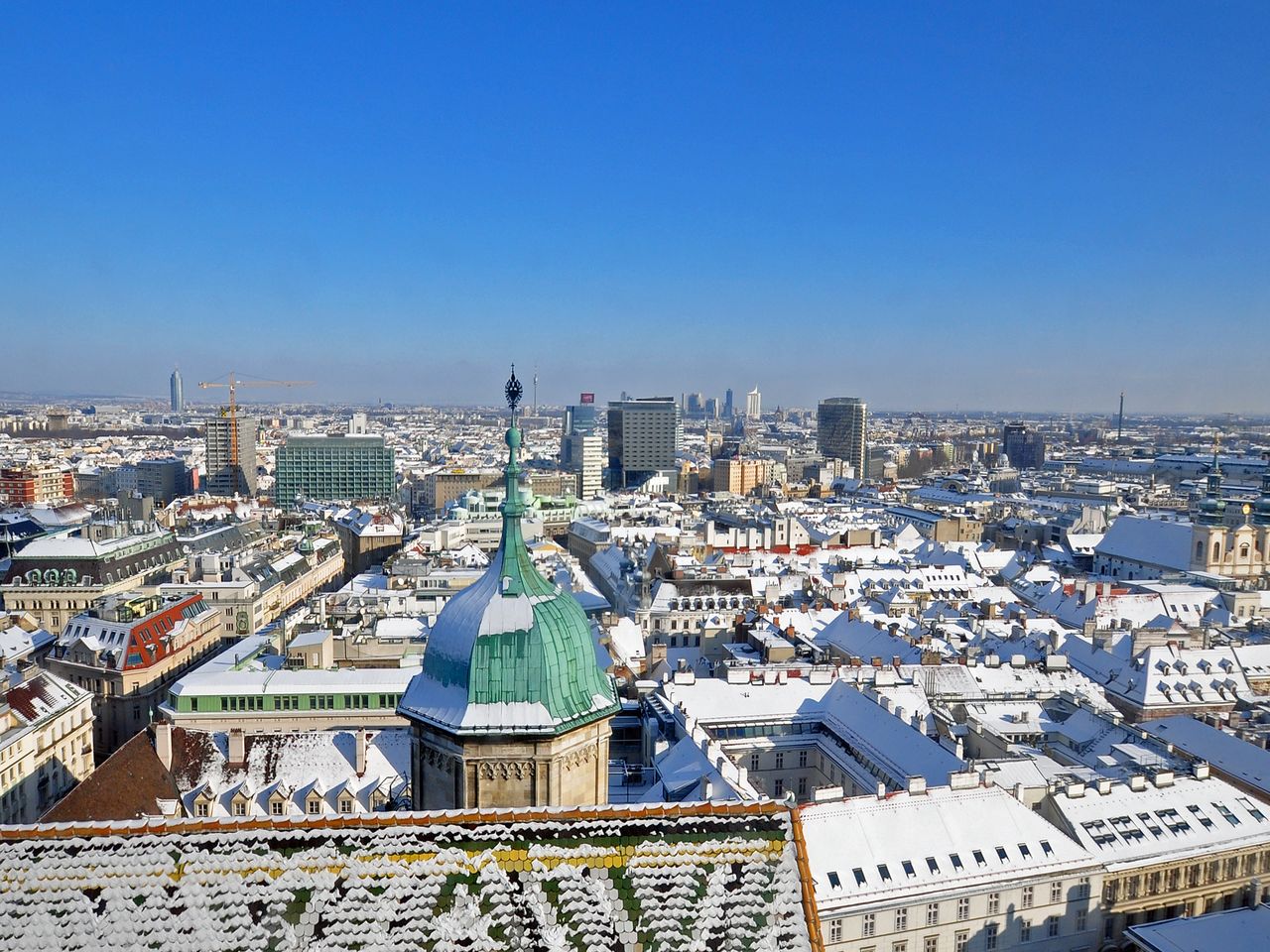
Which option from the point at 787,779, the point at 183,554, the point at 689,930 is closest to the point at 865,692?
the point at 787,779

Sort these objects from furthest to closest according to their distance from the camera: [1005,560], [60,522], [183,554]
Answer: [60,522], [1005,560], [183,554]

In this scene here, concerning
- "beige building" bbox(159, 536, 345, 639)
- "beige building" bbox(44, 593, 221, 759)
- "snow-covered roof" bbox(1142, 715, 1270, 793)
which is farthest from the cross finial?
"beige building" bbox(159, 536, 345, 639)

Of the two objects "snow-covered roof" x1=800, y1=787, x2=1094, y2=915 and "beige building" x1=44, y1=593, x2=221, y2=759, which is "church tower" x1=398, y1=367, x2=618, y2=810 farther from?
"beige building" x1=44, y1=593, x2=221, y2=759

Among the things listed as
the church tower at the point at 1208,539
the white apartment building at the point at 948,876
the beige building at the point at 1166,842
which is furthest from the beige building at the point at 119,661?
the church tower at the point at 1208,539

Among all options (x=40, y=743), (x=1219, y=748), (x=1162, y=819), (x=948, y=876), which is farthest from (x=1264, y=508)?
(x=40, y=743)

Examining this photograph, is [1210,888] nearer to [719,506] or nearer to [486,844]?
[486,844]

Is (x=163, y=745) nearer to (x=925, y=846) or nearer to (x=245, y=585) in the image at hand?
(x=925, y=846)
